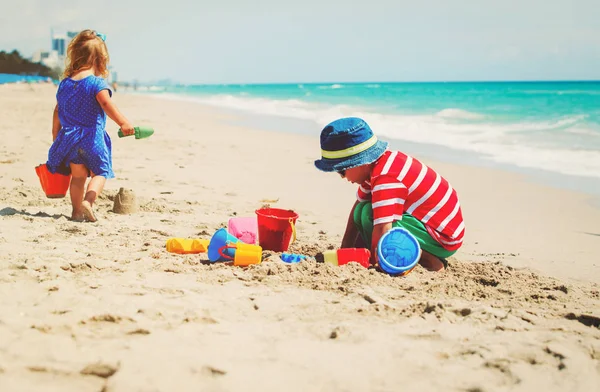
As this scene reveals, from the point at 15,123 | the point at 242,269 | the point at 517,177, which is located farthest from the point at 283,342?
the point at 15,123

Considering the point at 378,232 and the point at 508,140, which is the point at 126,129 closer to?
the point at 378,232

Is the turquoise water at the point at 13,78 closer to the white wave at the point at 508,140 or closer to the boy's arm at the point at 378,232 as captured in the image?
the white wave at the point at 508,140

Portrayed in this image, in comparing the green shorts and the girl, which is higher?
the girl

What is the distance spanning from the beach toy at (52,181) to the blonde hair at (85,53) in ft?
2.34

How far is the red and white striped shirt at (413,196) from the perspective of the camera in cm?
287

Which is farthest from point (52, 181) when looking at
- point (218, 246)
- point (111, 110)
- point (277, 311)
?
point (277, 311)

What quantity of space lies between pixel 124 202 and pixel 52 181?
0.53 m

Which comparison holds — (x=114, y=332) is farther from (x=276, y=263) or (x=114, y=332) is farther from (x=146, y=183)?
(x=146, y=183)

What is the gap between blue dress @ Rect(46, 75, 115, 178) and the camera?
12.8 ft

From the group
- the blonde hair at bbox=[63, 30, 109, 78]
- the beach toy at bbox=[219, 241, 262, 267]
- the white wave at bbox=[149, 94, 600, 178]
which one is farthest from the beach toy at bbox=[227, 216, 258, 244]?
the white wave at bbox=[149, 94, 600, 178]

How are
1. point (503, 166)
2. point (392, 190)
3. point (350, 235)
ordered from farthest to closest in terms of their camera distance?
1. point (503, 166)
2. point (350, 235)
3. point (392, 190)

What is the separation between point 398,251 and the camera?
288 cm

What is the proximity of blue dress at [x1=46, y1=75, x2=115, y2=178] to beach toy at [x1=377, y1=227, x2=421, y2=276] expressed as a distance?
223cm

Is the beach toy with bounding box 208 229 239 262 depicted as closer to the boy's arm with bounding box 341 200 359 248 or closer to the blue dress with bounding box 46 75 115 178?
the boy's arm with bounding box 341 200 359 248
